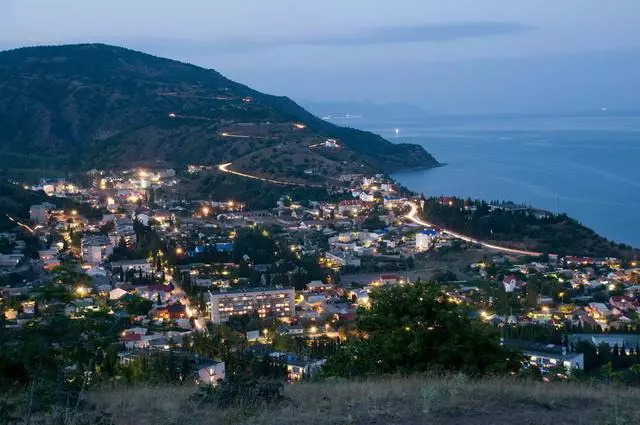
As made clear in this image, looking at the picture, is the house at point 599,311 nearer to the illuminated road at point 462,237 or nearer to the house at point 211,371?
the illuminated road at point 462,237

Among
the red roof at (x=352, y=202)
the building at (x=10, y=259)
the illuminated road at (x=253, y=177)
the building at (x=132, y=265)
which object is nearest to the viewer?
the building at (x=10, y=259)

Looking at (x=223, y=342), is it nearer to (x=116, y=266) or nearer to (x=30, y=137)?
(x=116, y=266)

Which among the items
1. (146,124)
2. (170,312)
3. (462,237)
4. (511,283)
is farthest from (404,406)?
(146,124)

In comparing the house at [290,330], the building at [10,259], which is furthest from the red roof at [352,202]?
the house at [290,330]

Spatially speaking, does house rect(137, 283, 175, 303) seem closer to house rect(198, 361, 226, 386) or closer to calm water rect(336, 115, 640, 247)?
house rect(198, 361, 226, 386)

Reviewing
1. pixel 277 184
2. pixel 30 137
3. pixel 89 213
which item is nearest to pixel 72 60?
pixel 30 137

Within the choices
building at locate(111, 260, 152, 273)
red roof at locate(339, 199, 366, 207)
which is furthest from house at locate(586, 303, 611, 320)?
red roof at locate(339, 199, 366, 207)

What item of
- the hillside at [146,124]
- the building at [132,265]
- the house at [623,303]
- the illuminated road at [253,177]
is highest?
the hillside at [146,124]

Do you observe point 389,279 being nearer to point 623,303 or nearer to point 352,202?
point 623,303
